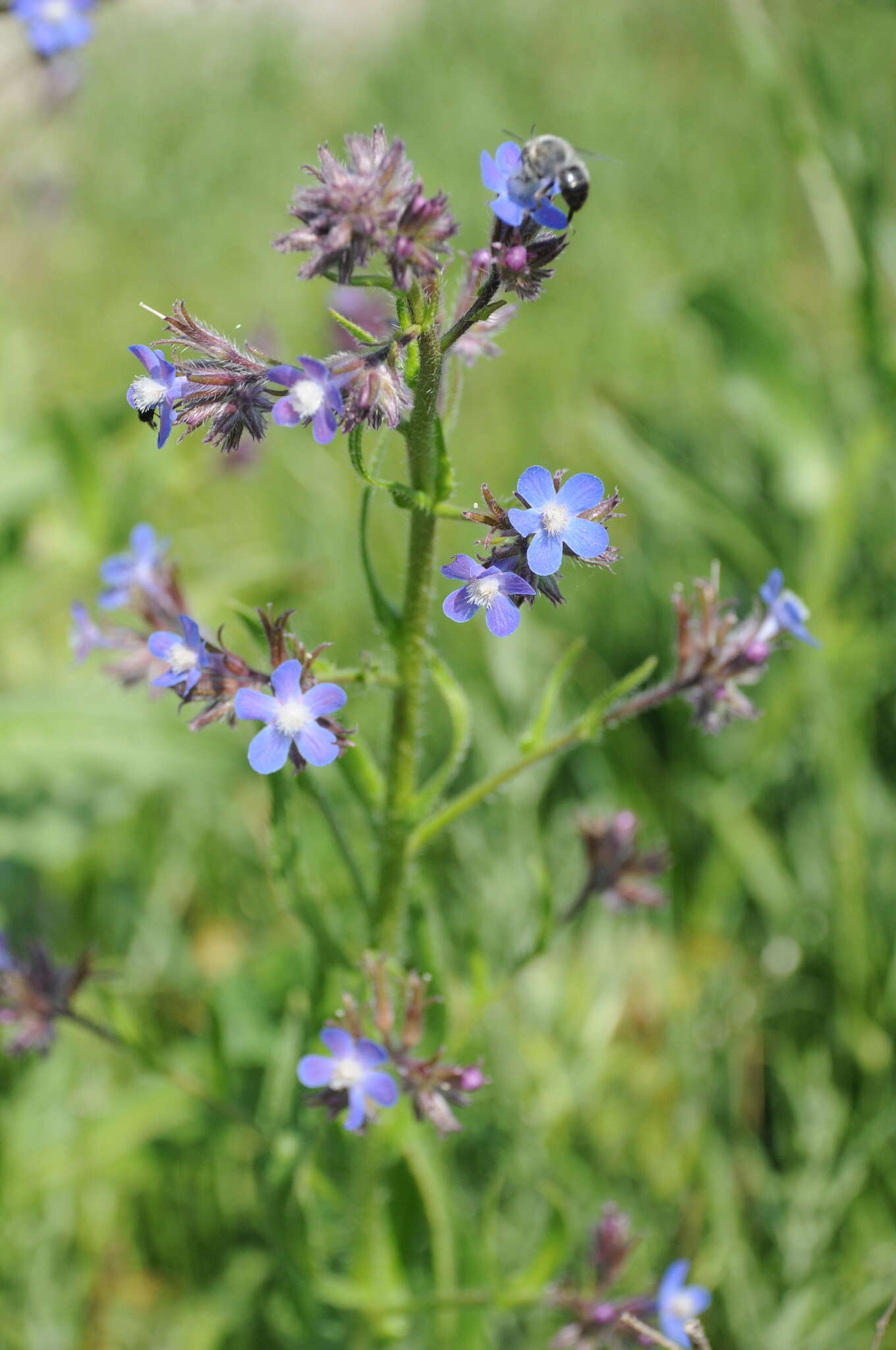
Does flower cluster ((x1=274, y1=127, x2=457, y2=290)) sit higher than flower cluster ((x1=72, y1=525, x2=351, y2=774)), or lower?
higher

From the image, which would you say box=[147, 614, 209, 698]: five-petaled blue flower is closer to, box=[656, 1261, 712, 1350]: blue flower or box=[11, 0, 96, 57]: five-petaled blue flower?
box=[656, 1261, 712, 1350]: blue flower

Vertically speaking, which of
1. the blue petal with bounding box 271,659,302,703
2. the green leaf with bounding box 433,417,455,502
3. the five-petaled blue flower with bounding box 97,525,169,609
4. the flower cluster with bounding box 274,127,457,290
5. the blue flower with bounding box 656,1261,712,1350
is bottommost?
the blue flower with bounding box 656,1261,712,1350

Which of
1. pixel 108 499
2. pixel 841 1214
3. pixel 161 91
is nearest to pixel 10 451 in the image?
pixel 108 499

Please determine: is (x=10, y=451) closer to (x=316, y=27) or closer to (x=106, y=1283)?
(x=106, y=1283)

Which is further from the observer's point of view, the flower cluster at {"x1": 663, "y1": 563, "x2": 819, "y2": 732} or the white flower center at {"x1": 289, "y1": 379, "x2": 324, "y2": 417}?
the flower cluster at {"x1": 663, "y1": 563, "x2": 819, "y2": 732}

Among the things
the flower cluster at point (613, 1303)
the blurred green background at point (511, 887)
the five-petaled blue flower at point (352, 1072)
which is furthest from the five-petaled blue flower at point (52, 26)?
the flower cluster at point (613, 1303)

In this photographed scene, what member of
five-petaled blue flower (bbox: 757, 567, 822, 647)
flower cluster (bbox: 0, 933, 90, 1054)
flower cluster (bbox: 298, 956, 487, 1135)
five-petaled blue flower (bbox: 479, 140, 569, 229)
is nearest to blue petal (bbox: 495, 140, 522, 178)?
five-petaled blue flower (bbox: 479, 140, 569, 229)
